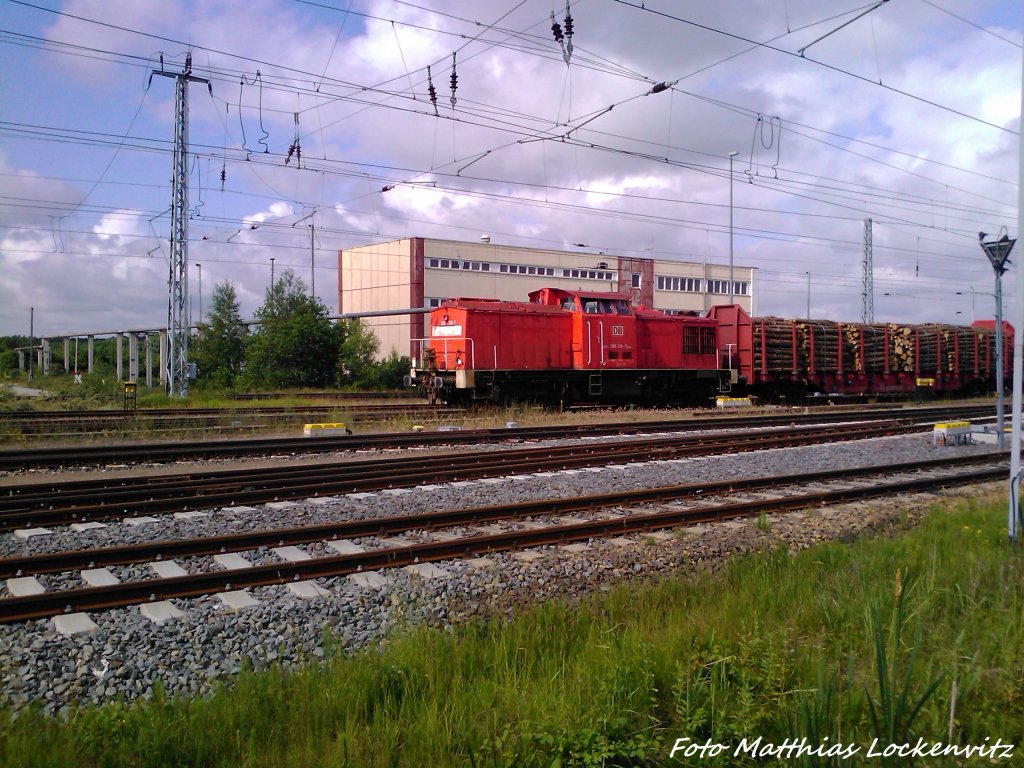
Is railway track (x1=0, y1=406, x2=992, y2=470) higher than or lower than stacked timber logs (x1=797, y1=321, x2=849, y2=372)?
lower

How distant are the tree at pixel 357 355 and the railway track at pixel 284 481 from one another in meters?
24.8

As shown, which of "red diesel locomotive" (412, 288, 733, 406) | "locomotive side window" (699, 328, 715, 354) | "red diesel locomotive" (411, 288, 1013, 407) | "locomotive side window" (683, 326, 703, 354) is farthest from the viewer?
"locomotive side window" (699, 328, 715, 354)

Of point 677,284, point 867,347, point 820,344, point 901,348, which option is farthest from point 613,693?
point 677,284

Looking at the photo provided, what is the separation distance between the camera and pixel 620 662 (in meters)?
4.28

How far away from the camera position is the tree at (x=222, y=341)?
4038 centimetres

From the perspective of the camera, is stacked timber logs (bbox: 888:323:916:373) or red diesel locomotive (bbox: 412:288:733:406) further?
stacked timber logs (bbox: 888:323:916:373)

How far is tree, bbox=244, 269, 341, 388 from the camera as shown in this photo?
35250 mm

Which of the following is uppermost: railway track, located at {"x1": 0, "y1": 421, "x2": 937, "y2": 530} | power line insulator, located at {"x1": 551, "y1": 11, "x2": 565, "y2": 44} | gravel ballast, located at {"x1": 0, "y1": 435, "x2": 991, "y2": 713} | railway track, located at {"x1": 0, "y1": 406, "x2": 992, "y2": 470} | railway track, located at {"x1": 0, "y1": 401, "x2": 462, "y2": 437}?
power line insulator, located at {"x1": 551, "y1": 11, "x2": 565, "y2": 44}

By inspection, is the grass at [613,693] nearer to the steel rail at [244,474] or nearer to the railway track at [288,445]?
the steel rail at [244,474]

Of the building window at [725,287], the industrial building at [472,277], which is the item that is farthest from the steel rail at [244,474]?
the building window at [725,287]

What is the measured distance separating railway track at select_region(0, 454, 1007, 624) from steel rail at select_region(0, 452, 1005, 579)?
0.01 metres

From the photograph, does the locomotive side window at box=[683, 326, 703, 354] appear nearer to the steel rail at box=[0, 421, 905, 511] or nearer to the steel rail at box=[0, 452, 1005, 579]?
the steel rail at box=[0, 421, 905, 511]

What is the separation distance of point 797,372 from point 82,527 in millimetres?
26597

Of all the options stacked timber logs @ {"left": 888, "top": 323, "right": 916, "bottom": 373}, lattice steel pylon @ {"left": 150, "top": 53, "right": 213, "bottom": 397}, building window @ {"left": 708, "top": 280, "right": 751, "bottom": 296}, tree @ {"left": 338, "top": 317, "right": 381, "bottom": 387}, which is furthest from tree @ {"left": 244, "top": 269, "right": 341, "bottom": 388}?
building window @ {"left": 708, "top": 280, "right": 751, "bottom": 296}
